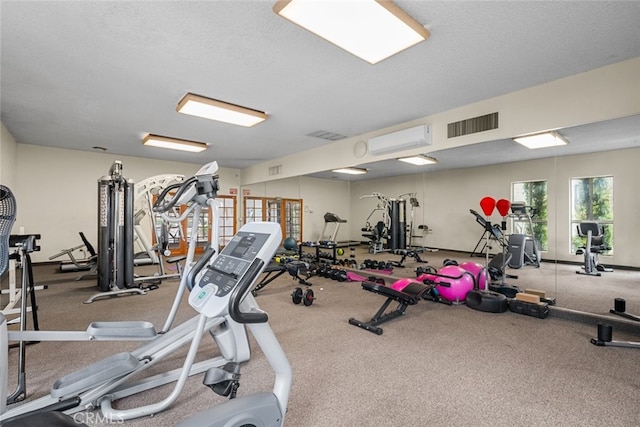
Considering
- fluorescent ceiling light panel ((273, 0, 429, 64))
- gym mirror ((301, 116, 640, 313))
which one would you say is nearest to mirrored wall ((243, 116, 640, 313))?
gym mirror ((301, 116, 640, 313))

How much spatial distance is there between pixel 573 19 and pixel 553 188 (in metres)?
2.02

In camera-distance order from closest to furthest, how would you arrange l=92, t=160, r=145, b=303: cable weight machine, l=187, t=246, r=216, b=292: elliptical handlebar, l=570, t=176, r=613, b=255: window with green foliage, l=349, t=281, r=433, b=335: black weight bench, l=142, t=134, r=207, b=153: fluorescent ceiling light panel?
l=187, t=246, r=216, b=292: elliptical handlebar → l=349, t=281, r=433, b=335: black weight bench → l=570, t=176, r=613, b=255: window with green foliage → l=92, t=160, r=145, b=303: cable weight machine → l=142, t=134, r=207, b=153: fluorescent ceiling light panel

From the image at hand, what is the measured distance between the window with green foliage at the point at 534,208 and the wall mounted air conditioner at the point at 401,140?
135 cm

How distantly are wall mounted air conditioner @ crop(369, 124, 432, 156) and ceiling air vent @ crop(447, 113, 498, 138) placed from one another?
1.06ft

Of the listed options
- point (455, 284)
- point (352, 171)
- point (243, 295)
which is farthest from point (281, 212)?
point (243, 295)

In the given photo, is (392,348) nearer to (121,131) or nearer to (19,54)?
(19,54)

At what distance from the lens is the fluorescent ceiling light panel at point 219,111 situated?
145 inches

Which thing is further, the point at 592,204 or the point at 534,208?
the point at 534,208

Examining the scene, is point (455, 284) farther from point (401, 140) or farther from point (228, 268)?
point (228, 268)

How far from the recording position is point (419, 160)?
478cm

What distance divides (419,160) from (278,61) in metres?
2.83

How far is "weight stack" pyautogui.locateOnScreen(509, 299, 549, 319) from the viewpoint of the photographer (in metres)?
3.32

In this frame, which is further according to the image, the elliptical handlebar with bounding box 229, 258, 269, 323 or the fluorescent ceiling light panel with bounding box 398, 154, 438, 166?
the fluorescent ceiling light panel with bounding box 398, 154, 438, 166

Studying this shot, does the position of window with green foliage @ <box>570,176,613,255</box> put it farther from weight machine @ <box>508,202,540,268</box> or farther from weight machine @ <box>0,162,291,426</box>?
weight machine @ <box>0,162,291,426</box>
